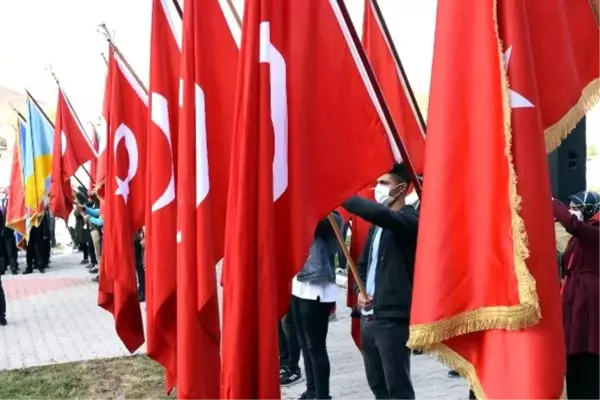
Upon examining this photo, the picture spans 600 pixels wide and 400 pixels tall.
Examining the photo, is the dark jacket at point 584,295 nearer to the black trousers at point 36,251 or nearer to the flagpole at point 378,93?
the flagpole at point 378,93

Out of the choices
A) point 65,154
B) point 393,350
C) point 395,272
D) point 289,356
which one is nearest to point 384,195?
point 395,272

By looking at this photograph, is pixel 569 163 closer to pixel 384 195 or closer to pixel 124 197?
pixel 384 195

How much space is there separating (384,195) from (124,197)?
2023 mm

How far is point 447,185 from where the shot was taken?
8.86 feet

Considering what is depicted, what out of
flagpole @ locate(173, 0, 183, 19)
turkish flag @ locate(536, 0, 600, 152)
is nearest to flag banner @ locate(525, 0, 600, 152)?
turkish flag @ locate(536, 0, 600, 152)

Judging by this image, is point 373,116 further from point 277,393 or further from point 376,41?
point 376,41

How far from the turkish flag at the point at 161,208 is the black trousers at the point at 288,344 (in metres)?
1.94

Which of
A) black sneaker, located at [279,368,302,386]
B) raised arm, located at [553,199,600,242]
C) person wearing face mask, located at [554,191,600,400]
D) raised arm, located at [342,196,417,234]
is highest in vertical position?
raised arm, located at [342,196,417,234]

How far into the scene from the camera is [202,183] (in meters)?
3.65

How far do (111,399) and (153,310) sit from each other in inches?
113

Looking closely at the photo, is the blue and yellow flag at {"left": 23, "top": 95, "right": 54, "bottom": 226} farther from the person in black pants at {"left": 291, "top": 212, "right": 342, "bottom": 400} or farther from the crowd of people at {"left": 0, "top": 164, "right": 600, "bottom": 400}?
the crowd of people at {"left": 0, "top": 164, "right": 600, "bottom": 400}

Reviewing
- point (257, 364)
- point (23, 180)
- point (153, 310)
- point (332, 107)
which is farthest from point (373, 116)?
point (23, 180)

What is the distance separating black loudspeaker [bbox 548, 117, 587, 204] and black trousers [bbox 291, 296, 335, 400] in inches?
88.1

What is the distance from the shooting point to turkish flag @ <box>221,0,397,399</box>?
3156mm
